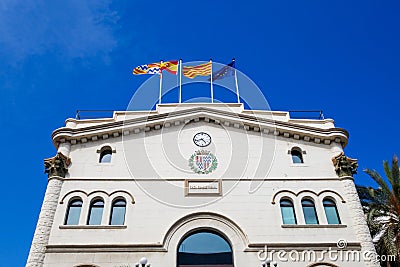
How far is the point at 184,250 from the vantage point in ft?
66.8

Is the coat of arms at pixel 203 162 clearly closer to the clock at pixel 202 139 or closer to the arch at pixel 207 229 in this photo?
the clock at pixel 202 139

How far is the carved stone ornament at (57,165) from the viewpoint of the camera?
22375mm

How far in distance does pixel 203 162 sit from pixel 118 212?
5633mm

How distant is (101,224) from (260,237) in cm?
833

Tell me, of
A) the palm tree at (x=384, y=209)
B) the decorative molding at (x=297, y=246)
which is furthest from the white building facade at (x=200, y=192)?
the palm tree at (x=384, y=209)

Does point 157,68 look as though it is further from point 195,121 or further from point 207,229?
point 207,229

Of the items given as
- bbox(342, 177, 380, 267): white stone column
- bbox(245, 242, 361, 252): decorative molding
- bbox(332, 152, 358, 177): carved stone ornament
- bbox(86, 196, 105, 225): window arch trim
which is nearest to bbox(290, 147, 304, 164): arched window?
bbox(332, 152, 358, 177): carved stone ornament

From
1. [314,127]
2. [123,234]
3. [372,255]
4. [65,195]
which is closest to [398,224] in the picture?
[372,255]

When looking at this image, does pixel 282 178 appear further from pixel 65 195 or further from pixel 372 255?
pixel 65 195

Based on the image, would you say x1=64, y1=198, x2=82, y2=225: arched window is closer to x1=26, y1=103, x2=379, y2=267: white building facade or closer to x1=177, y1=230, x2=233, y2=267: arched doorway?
x1=26, y1=103, x2=379, y2=267: white building facade

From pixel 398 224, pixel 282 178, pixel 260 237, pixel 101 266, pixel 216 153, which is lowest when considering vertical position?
pixel 101 266

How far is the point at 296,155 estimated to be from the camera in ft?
79.5

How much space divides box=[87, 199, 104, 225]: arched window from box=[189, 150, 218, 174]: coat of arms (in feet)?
18.1

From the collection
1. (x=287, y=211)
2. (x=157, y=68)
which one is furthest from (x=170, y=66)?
(x=287, y=211)
